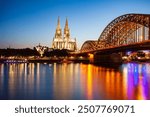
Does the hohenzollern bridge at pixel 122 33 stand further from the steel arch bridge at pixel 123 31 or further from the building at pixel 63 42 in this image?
the building at pixel 63 42

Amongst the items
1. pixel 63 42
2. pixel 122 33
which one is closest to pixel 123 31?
pixel 122 33

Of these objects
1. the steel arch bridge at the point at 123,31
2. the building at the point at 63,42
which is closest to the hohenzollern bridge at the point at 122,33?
the steel arch bridge at the point at 123,31

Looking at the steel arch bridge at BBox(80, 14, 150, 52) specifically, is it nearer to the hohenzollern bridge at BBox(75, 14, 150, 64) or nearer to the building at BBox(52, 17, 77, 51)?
the hohenzollern bridge at BBox(75, 14, 150, 64)

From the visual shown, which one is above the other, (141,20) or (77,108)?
(141,20)

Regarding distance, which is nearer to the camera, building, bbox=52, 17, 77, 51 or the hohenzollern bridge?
the hohenzollern bridge

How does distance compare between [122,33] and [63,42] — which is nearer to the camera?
[122,33]

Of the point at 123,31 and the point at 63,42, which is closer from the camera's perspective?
the point at 123,31

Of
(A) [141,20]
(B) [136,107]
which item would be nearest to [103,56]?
(A) [141,20]

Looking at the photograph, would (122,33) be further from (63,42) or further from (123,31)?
(63,42)

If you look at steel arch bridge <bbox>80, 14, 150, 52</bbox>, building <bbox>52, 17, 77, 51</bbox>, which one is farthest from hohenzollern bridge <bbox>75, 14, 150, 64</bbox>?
building <bbox>52, 17, 77, 51</bbox>

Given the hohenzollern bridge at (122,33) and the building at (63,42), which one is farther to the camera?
the building at (63,42)

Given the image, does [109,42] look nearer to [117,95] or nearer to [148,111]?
[117,95]
